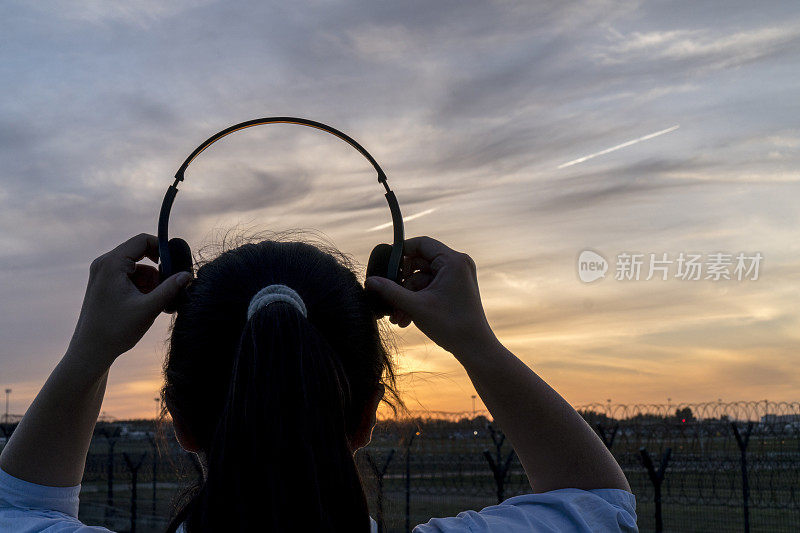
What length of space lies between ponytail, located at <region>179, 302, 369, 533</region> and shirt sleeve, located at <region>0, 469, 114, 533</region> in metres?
0.25

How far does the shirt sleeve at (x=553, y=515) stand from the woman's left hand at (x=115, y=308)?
527mm

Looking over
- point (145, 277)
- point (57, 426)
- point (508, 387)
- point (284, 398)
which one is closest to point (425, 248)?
point (508, 387)

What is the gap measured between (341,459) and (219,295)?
0.36 meters

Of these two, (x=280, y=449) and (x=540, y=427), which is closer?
(x=280, y=449)

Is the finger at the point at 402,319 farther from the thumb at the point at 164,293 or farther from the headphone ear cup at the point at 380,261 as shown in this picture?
the thumb at the point at 164,293

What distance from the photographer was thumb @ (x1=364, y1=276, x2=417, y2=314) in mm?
1210

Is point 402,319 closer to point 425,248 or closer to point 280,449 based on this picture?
point 425,248

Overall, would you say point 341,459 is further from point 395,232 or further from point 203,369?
point 395,232

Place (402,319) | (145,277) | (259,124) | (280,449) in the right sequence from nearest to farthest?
1. (280,449)
2. (402,319)
3. (145,277)
4. (259,124)

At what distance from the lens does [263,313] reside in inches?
44.1

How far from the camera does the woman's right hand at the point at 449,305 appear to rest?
1.20m

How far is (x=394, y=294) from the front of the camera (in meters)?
1.22

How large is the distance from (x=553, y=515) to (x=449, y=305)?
35cm

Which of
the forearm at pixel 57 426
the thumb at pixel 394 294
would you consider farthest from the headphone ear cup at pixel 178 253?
Result: the thumb at pixel 394 294
